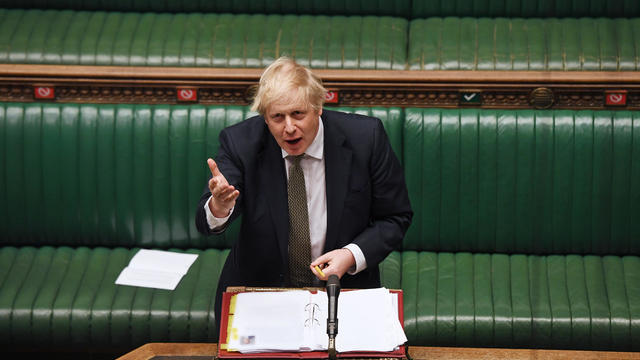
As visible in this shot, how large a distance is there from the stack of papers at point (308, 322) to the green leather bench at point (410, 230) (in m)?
1.30

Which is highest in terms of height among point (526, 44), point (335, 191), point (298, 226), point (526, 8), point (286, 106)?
point (526, 8)

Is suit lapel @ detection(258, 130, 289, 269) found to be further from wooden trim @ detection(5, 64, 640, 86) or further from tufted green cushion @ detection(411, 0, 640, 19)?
tufted green cushion @ detection(411, 0, 640, 19)

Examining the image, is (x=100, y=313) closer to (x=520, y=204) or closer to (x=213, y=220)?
(x=213, y=220)

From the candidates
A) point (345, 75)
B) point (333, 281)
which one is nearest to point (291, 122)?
point (333, 281)

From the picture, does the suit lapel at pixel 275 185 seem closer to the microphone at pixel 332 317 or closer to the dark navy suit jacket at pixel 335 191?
the dark navy suit jacket at pixel 335 191

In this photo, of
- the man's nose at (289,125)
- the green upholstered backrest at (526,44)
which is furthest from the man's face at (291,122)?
the green upholstered backrest at (526,44)

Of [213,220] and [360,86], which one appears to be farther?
[360,86]

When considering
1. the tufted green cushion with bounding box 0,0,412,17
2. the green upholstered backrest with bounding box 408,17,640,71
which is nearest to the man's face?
the green upholstered backrest with bounding box 408,17,640,71

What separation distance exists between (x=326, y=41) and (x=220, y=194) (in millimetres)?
1922

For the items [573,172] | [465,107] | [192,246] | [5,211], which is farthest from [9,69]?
[573,172]

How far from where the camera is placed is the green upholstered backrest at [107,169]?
3.51 metres

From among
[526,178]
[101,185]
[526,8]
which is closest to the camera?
[526,178]

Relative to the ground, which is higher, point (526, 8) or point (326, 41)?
point (526, 8)

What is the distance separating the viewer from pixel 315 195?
2.25 m
